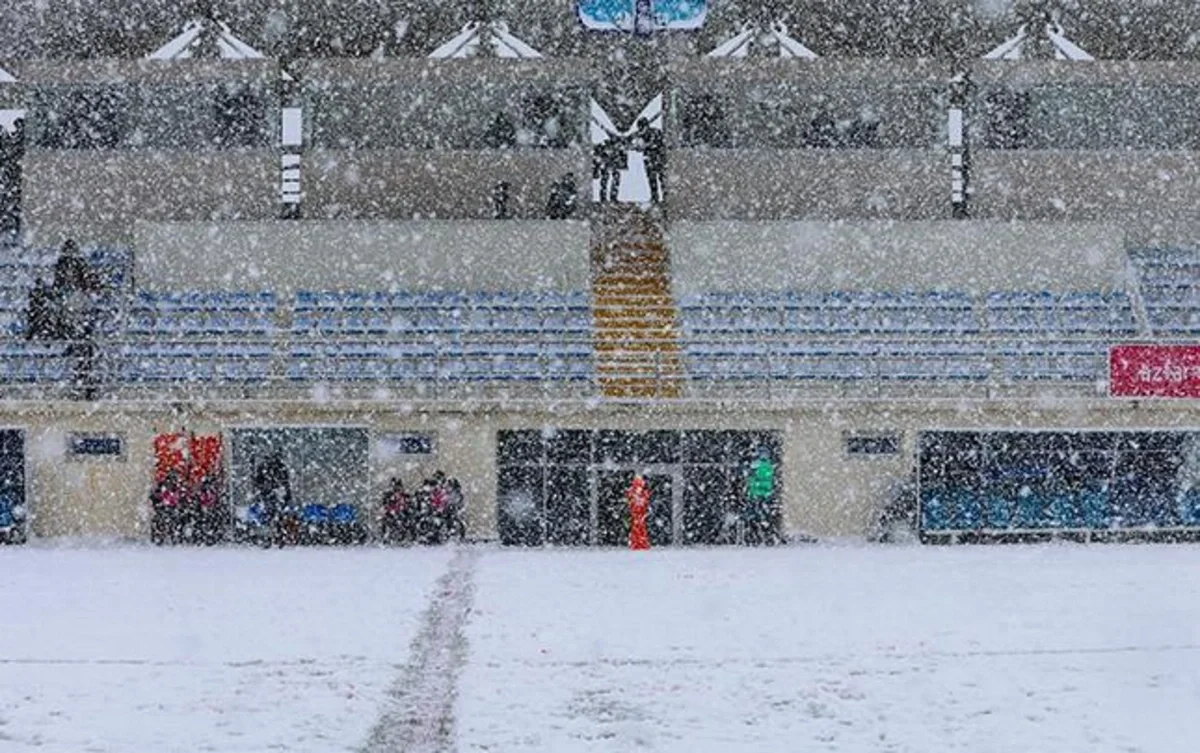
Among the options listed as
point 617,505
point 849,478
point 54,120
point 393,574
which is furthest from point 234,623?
point 54,120

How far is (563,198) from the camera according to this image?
38750 millimetres

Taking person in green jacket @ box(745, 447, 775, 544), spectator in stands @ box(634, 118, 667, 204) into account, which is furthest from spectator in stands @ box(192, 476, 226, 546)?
spectator in stands @ box(634, 118, 667, 204)

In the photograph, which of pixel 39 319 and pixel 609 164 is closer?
pixel 39 319

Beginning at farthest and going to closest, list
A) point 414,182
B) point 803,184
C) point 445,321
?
point 803,184 < point 414,182 < point 445,321

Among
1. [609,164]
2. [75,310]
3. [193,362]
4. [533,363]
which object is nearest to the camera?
[75,310]

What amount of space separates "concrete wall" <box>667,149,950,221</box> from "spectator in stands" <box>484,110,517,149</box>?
3.57 meters

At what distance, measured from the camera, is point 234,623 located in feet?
Result: 67.6

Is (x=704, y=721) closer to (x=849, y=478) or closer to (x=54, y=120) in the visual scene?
(x=849, y=478)

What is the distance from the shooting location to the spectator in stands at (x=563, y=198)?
38.4 metres

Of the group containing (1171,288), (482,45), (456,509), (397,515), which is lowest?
(397,515)

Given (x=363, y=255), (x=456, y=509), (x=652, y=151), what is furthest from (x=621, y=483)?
(x=652, y=151)

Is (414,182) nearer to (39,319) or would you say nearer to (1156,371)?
(39,319)

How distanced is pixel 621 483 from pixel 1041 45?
15769 millimetres

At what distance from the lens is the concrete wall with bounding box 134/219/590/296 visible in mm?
36344
